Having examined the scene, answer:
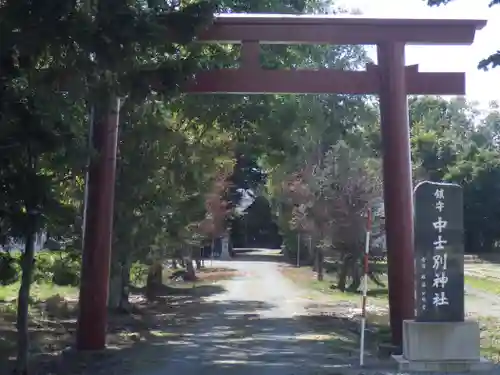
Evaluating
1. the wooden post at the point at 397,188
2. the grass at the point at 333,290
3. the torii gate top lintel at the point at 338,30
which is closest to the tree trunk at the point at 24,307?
the torii gate top lintel at the point at 338,30

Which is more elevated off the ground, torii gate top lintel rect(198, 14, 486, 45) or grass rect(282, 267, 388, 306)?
torii gate top lintel rect(198, 14, 486, 45)

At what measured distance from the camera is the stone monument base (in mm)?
10359

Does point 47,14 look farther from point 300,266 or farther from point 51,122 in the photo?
point 300,266

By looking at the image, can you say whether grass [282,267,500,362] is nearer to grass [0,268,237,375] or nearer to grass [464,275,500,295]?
grass [464,275,500,295]

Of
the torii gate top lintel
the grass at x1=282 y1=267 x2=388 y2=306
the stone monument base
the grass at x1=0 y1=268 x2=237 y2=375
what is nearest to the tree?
the torii gate top lintel

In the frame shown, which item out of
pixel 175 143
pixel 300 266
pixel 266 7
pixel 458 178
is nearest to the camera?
pixel 175 143

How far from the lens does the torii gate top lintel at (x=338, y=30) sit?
12.6 metres

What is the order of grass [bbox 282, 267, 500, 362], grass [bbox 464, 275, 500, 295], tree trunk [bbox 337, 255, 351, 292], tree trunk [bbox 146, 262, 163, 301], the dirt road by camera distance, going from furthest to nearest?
tree trunk [bbox 337, 255, 351, 292], grass [bbox 464, 275, 500, 295], tree trunk [bbox 146, 262, 163, 301], grass [bbox 282, 267, 500, 362], the dirt road

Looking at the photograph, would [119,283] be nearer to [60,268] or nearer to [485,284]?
[60,268]

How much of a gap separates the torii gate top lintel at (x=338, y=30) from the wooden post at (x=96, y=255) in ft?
7.66

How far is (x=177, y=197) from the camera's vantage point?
64.6 ft

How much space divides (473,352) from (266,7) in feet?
35.6

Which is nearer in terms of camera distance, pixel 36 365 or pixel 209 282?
pixel 36 365

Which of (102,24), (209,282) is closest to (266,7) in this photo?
(102,24)
